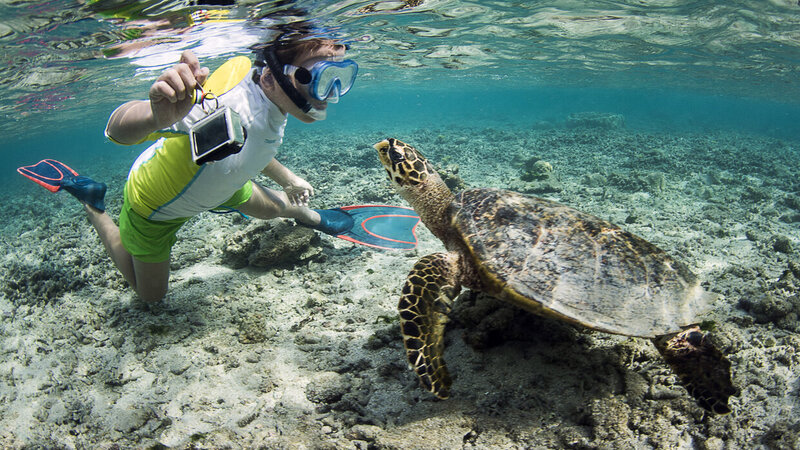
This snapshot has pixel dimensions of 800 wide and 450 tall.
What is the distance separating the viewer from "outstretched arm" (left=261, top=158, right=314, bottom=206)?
12.6 ft

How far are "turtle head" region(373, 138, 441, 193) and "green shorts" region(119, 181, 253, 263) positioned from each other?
6.44 feet

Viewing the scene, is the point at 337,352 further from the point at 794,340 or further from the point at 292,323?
the point at 794,340

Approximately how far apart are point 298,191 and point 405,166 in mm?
1756

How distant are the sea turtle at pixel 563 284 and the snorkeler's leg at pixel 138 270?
264 centimetres

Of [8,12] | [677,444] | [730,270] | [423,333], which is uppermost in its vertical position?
[8,12]

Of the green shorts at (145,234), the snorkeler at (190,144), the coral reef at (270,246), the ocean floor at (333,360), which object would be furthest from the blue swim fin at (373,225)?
the green shorts at (145,234)

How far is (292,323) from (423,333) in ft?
5.50

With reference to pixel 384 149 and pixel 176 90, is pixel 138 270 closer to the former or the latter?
pixel 176 90

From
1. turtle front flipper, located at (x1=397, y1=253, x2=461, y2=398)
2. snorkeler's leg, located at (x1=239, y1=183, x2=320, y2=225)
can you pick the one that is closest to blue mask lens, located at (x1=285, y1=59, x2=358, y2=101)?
snorkeler's leg, located at (x1=239, y1=183, x2=320, y2=225)

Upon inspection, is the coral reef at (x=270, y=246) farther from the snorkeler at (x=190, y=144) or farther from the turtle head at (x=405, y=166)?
the turtle head at (x=405, y=166)

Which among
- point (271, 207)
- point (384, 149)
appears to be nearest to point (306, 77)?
point (384, 149)

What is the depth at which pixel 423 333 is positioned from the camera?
Result: 1974 mm

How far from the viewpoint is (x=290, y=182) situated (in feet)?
13.0

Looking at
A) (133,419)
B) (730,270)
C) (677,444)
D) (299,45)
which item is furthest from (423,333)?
(730,270)
